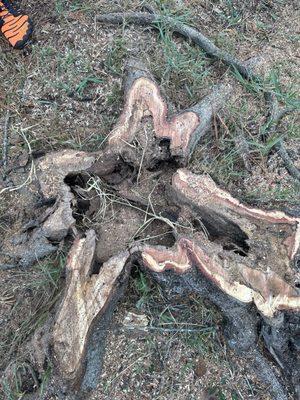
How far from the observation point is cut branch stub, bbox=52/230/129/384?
1931 mm

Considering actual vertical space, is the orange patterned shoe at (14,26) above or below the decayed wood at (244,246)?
above

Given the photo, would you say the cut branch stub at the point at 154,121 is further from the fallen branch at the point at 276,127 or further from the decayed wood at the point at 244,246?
the fallen branch at the point at 276,127

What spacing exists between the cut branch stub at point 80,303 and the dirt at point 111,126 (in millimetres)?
147

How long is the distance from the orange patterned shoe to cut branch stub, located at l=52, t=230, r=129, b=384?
1.25 meters

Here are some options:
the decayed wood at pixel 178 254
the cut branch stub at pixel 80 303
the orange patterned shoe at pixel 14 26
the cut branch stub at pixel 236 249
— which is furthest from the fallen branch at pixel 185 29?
the cut branch stub at pixel 80 303

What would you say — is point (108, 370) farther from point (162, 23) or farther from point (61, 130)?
point (162, 23)

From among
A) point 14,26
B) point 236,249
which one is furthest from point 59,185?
point 14,26

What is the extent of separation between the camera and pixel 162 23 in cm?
278

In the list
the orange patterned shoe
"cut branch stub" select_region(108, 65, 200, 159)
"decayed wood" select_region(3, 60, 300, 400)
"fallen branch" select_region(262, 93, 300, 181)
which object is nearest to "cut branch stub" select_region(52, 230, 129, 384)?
"decayed wood" select_region(3, 60, 300, 400)

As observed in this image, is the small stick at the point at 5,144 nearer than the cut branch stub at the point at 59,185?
No

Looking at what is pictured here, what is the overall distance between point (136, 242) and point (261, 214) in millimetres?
537

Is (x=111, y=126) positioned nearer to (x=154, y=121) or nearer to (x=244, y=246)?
(x=154, y=121)

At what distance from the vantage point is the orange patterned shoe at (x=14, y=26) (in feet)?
8.81

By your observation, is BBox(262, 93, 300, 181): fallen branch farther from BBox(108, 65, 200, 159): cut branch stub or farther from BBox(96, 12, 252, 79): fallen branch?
BBox(108, 65, 200, 159): cut branch stub
